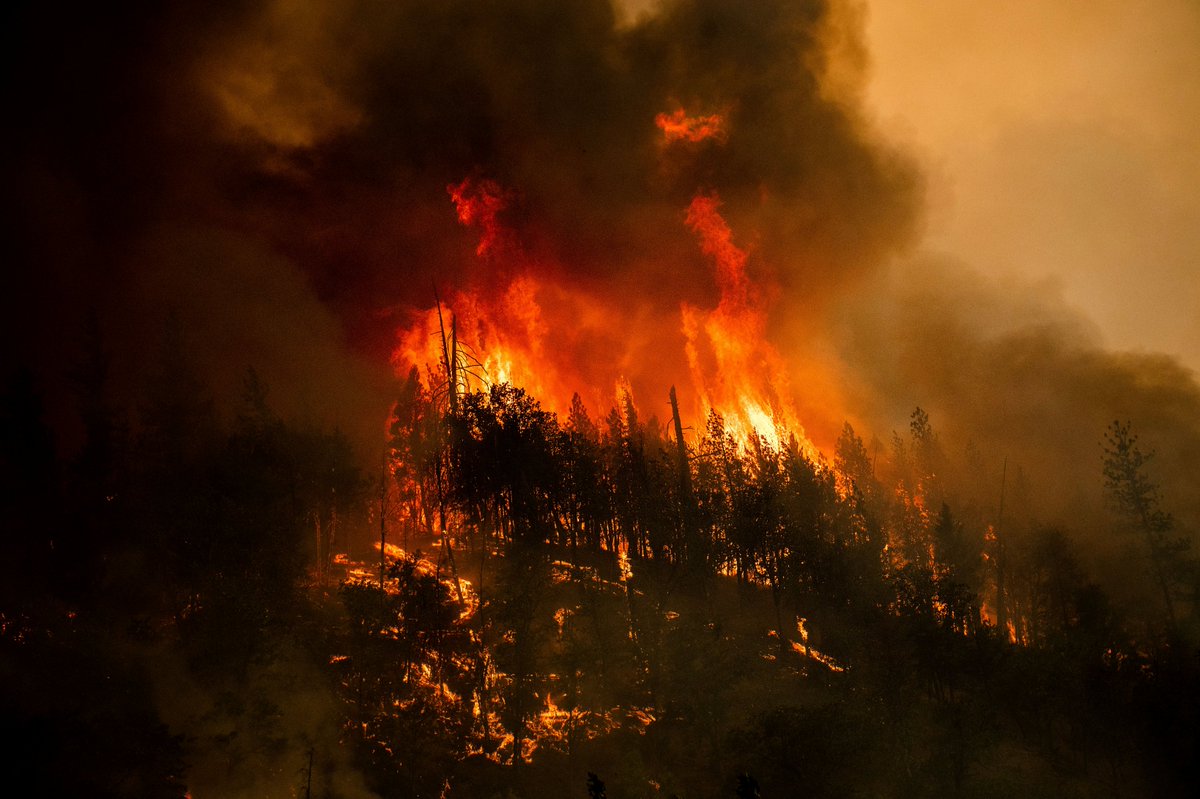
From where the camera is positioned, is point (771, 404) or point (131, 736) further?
point (771, 404)

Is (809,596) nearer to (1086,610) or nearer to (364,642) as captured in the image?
(1086,610)

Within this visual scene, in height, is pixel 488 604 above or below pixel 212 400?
below

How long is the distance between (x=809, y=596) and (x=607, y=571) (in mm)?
18294

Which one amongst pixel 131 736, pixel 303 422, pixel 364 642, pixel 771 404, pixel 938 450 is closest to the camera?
pixel 131 736

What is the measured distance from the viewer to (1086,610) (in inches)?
2376

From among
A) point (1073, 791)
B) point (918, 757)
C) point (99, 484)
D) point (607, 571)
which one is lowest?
point (1073, 791)

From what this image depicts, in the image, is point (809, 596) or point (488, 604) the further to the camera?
point (809, 596)

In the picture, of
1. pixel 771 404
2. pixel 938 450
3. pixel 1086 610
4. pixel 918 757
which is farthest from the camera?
pixel 771 404

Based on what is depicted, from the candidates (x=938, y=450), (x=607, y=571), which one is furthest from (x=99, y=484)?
(x=938, y=450)

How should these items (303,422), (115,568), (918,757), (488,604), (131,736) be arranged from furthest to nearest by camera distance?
1. (303,422)
2. (488,604)
3. (115,568)
4. (918,757)
5. (131,736)

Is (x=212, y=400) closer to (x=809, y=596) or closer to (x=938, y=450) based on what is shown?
(x=809, y=596)

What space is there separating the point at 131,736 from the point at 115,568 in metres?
21.5

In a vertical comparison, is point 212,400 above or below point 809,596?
above

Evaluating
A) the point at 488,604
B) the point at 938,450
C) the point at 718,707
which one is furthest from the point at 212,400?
the point at 938,450
